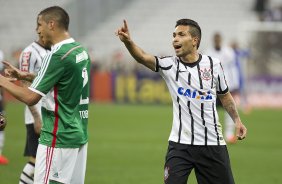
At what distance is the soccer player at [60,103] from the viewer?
666 centimetres

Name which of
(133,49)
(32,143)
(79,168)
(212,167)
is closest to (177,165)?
(212,167)

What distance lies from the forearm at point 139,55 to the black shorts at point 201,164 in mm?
932

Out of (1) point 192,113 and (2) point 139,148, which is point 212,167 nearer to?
(1) point 192,113

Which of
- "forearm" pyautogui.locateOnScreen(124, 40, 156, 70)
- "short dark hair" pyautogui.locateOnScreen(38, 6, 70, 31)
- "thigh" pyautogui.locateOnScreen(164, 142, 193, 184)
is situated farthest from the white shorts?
"short dark hair" pyautogui.locateOnScreen(38, 6, 70, 31)

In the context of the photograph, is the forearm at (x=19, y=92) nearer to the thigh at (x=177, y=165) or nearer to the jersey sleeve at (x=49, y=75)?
the jersey sleeve at (x=49, y=75)

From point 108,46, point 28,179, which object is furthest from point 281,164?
point 108,46

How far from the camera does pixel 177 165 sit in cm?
715

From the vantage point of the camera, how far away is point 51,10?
677 centimetres

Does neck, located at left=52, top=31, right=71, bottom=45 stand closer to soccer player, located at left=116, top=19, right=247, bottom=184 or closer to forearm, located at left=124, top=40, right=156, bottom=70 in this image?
forearm, located at left=124, top=40, right=156, bottom=70

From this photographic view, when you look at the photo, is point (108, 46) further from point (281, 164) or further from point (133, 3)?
point (281, 164)

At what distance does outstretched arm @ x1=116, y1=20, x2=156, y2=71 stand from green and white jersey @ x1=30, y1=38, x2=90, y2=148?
1.48 ft

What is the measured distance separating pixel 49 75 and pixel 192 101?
5.31ft

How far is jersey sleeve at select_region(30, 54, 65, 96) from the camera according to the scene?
6535mm

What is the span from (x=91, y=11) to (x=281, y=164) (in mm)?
26250
